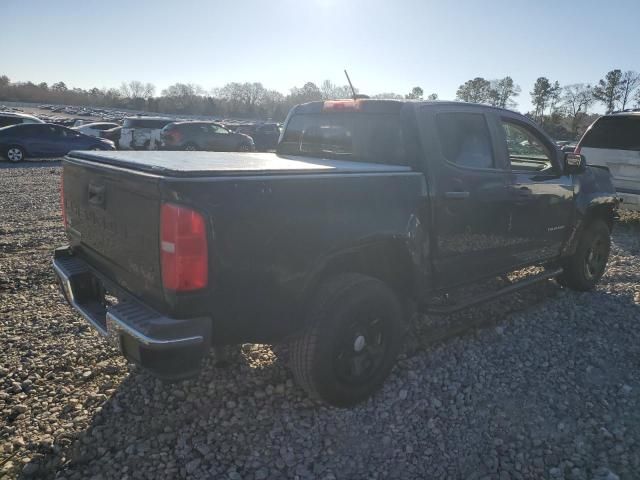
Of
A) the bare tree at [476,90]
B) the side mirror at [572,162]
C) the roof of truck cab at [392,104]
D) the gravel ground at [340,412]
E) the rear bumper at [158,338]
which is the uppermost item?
the bare tree at [476,90]

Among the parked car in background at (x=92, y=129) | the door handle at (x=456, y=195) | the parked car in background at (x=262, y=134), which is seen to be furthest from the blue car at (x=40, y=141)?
the door handle at (x=456, y=195)

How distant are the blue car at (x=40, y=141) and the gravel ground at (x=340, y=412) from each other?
48.7ft

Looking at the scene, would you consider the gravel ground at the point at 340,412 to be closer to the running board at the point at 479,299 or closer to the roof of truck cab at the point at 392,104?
the running board at the point at 479,299

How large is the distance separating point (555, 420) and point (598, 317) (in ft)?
6.74

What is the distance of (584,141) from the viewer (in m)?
8.27

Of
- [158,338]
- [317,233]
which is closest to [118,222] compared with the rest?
[158,338]

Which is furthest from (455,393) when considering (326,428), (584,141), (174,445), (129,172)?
(584,141)

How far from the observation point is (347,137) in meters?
3.81

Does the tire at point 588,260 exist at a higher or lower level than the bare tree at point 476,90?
lower

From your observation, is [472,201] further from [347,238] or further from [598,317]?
[598,317]

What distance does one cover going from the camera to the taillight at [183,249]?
7.04 ft

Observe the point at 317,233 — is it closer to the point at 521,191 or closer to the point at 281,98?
the point at 521,191

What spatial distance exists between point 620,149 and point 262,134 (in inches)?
884

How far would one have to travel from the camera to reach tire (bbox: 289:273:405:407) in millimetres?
2754
